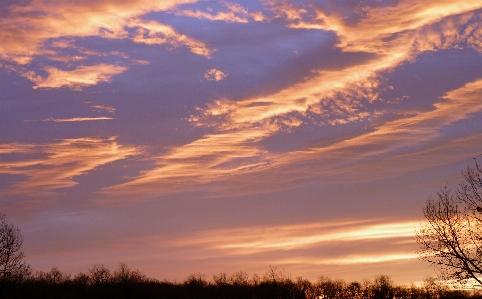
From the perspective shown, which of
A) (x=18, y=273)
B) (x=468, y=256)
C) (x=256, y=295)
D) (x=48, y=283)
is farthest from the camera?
(x=256, y=295)

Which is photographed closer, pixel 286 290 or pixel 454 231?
pixel 454 231

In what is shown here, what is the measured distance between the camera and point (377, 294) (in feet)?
326

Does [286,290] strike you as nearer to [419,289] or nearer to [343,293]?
[343,293]

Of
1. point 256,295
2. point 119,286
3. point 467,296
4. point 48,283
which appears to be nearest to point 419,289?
point 467,296

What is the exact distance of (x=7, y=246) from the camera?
7588 centimetres

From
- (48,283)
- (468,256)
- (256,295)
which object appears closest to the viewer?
(468,256)

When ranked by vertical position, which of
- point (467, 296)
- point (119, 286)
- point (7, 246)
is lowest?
point (467, 296)

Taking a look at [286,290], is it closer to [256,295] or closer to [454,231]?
[256,295]

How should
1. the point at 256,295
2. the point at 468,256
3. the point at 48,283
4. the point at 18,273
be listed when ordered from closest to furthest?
the point at 468,256 → the point at 18,273 → the point at 48,283 → the point at 256,295

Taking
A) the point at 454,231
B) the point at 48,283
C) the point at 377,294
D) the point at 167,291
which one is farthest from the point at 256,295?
the point at 454,231

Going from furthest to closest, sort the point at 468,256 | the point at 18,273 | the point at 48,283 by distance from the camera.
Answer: the point at 48,283 < the point at 18,273 < the point at 468,256

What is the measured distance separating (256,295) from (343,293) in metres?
15.7

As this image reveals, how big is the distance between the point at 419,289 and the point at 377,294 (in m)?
6.85

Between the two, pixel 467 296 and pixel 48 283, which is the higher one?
pixel 48 283
